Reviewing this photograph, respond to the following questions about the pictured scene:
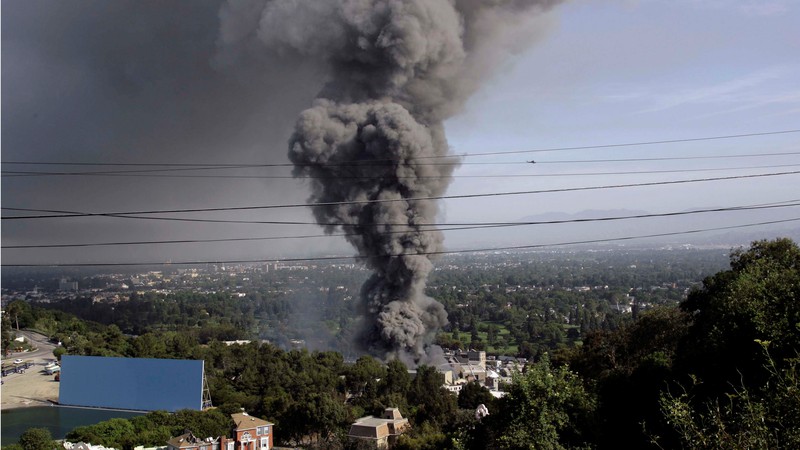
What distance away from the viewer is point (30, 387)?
38906mm

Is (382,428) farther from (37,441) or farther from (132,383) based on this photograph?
(132,383)

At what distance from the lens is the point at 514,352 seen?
6203cm

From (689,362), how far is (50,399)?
105 ft

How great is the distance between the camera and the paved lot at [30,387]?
3519 centimetres

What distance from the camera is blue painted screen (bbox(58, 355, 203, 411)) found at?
99.1 feet

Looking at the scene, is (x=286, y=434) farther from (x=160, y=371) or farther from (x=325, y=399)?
(x=160, y=371)

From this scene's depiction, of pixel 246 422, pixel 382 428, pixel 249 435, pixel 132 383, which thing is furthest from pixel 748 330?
pixel 132 383

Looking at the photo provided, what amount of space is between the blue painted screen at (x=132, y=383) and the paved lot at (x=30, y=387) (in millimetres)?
2274

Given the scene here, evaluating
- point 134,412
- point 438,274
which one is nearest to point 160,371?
point 134,412

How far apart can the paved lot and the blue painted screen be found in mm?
2274

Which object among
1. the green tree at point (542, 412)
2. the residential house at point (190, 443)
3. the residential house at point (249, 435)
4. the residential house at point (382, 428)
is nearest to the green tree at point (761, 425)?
the green tree at point (542, 412)

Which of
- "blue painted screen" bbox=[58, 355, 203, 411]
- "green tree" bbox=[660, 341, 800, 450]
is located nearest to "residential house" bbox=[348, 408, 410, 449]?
"blue painted screen" bbox=[58, 355, 203, 411]

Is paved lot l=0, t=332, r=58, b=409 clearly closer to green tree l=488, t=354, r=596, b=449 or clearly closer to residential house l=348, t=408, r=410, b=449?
residential house l=348, t=408, r=410, b=449

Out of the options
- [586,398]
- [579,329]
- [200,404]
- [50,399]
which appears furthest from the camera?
[579,329]
